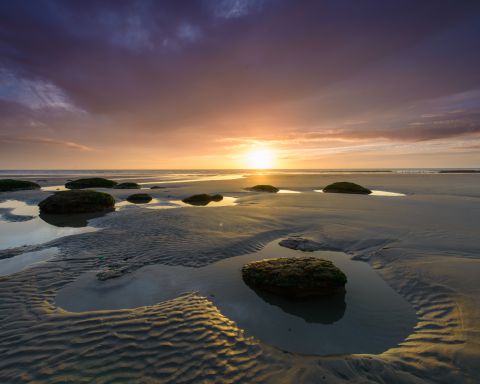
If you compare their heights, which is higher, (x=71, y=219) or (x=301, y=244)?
(x=301, y=244)

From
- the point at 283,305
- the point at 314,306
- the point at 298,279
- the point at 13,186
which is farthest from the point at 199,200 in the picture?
the point at 13,186

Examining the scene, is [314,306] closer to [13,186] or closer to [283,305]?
[283,305]

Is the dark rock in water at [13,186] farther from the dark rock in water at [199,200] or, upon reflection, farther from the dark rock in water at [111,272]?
the dark rock in water at [111,272]

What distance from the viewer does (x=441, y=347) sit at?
439cm

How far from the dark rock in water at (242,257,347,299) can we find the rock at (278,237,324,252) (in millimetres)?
2594

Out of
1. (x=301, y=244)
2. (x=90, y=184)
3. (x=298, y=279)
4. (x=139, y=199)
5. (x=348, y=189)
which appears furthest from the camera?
(x=90, y=184)

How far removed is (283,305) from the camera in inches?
231

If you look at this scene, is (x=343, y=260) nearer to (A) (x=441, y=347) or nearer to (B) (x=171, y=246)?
(A) (x=441, y=347)

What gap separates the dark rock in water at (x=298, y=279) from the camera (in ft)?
20.0

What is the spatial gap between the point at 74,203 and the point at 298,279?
54.4 ft

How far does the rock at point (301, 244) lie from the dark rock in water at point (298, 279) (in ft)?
8.51

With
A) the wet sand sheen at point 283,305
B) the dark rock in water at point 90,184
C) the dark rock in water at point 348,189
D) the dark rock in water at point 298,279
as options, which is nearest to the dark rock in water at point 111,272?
the wet sand sheen at point 283,305

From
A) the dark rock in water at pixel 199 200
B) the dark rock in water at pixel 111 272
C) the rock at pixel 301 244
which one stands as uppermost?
the dark rock in water at pixel 199 200

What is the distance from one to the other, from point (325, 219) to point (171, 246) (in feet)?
28.3
